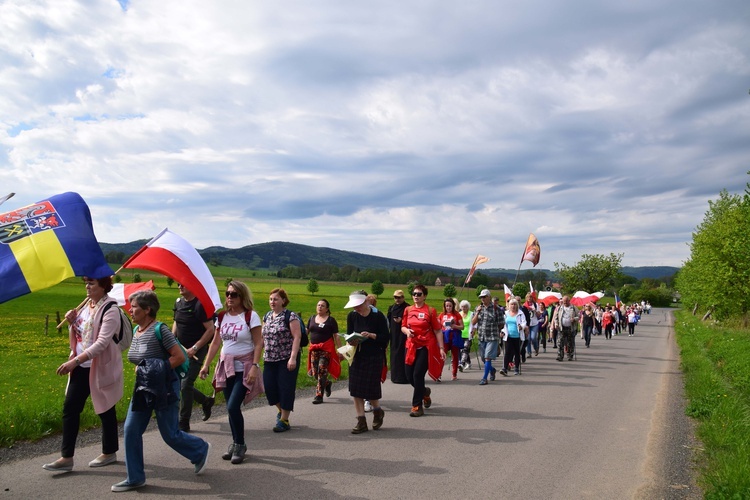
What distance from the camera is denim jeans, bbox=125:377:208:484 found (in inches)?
206

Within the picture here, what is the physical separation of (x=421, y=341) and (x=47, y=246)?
5.59m

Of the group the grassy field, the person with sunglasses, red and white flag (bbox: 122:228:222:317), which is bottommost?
the grassy field

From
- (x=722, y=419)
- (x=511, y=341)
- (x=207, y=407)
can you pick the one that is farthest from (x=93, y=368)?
(x=511, y=341)

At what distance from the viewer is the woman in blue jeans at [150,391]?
5.27m

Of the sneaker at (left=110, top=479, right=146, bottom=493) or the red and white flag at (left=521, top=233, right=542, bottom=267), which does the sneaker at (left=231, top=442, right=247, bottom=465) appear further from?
the red and white flag at (left=521, top=233, right=542, bottom=267)

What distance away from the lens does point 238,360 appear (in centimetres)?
638

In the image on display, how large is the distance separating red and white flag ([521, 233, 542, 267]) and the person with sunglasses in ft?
55.0

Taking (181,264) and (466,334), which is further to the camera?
(466,334)

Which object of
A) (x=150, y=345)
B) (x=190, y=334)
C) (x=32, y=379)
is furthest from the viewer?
(x=32, y=379)

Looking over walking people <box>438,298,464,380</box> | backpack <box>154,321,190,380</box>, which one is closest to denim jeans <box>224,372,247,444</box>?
backpack <box>154,321,190,380</box>

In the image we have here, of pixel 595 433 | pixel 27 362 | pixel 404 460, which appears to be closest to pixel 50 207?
pixel 404 460

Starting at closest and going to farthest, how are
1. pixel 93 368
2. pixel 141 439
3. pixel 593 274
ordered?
1. pixel 141 439
2. pixel 93 368
3. pixel 593 274

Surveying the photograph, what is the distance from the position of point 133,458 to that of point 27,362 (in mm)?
17879

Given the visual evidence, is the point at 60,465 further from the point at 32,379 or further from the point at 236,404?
the point at 32,379
